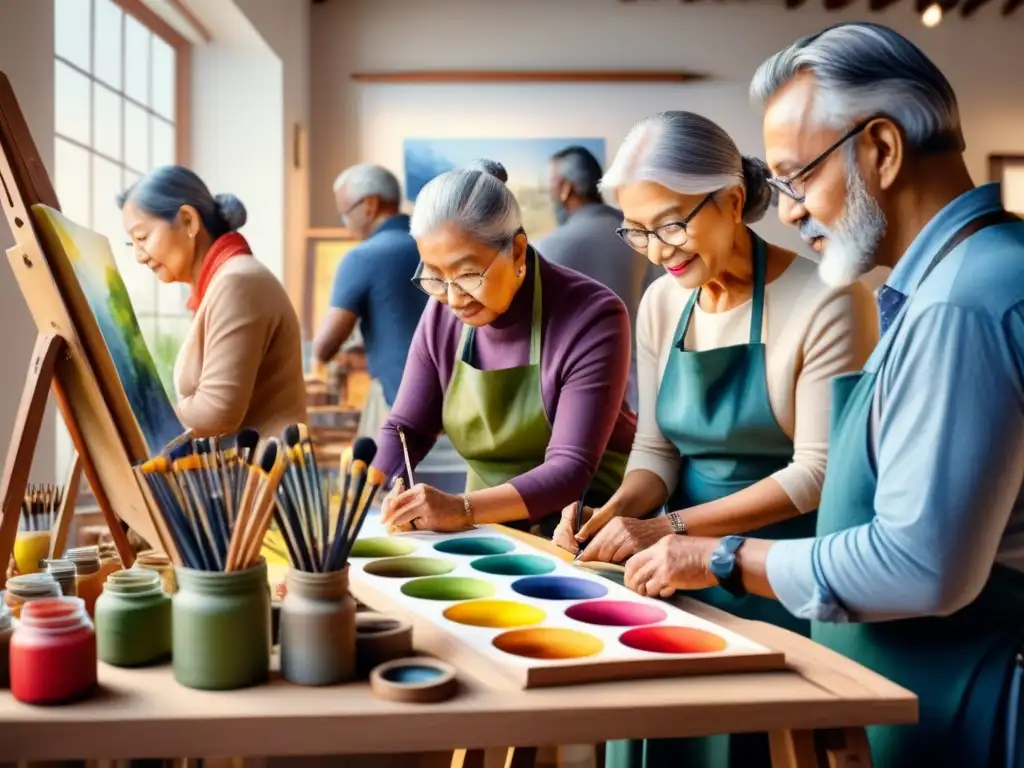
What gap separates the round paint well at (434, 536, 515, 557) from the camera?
1.55 meters

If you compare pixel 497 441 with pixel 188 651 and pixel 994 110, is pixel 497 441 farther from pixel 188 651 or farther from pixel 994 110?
pixel 994 110

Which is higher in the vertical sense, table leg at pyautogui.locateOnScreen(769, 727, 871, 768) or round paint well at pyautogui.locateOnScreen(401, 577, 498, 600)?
round paint well at pyautogui.locateOnScreen(401, 577, 498, 600)

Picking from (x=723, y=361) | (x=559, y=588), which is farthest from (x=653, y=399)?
(x=559, y=588)

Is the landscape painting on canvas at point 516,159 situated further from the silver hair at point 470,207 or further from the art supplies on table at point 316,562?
the art supplies on table at point 316,562

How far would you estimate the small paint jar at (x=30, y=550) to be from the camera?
1548mm

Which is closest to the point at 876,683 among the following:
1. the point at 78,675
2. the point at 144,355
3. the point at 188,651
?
the point at 188,651

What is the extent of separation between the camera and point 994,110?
253 inches

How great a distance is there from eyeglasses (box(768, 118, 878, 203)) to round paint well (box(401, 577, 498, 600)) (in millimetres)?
672

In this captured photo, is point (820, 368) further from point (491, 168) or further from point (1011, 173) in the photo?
point (1011, 173)

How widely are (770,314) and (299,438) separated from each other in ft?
3.04

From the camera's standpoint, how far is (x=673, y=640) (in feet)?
3.71

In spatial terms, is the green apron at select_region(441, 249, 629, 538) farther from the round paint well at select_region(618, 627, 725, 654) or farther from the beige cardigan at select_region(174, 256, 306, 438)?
the round paint well at select_region(618, 627, 725, 654)

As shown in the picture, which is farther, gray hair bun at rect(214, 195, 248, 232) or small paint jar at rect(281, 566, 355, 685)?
gray hair bun at rect(214, 195, 248, 232)

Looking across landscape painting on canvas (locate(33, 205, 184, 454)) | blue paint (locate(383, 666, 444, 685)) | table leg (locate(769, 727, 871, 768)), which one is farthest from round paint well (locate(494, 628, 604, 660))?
landscape painting on canvas (locate(33, 205, 184, 454))
